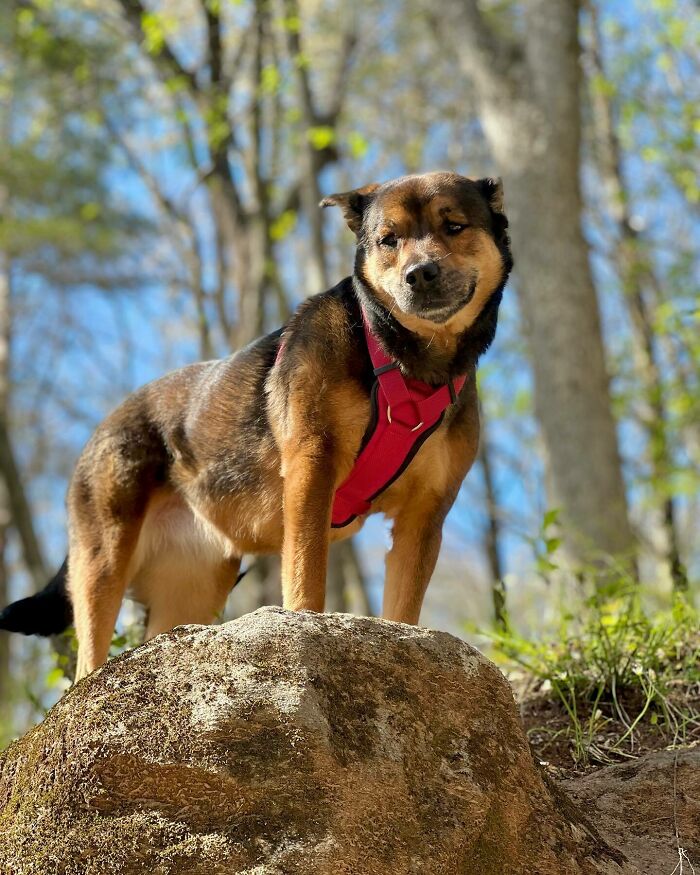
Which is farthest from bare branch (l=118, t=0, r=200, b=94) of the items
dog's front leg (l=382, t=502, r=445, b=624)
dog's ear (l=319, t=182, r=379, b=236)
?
dog's front leg (l=382, t=502, r=445, b=624)

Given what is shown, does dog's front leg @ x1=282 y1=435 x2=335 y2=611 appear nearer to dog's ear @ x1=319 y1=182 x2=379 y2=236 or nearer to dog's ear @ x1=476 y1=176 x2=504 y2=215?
dog's ear @ x1=319 y1=182 x2=379 y2=236

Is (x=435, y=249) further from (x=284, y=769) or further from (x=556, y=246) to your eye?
(x=556, y=246)

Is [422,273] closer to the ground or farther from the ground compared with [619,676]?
farther from the ground

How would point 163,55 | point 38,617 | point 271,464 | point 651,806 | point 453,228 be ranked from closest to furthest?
point 651,806 → point 453,228 → point 271,464 → point 38,617 → point 163,55

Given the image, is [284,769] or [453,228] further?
[453,228]

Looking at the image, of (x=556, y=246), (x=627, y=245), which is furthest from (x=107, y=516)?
(x=627, y=245)

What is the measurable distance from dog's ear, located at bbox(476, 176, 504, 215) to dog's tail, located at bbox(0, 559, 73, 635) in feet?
8.60

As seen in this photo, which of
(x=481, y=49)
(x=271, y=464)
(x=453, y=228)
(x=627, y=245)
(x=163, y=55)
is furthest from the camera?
(x=627, y=245)

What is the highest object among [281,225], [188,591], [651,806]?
[281,225]

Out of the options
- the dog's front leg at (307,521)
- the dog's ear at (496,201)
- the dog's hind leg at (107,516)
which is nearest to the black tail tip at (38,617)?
the dog's hind leg at (107,516)

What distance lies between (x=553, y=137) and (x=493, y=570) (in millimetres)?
11221

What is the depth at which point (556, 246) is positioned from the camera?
8219 mm

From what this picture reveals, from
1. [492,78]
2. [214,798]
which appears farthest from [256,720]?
[492,78]

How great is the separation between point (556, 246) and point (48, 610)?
525cm
